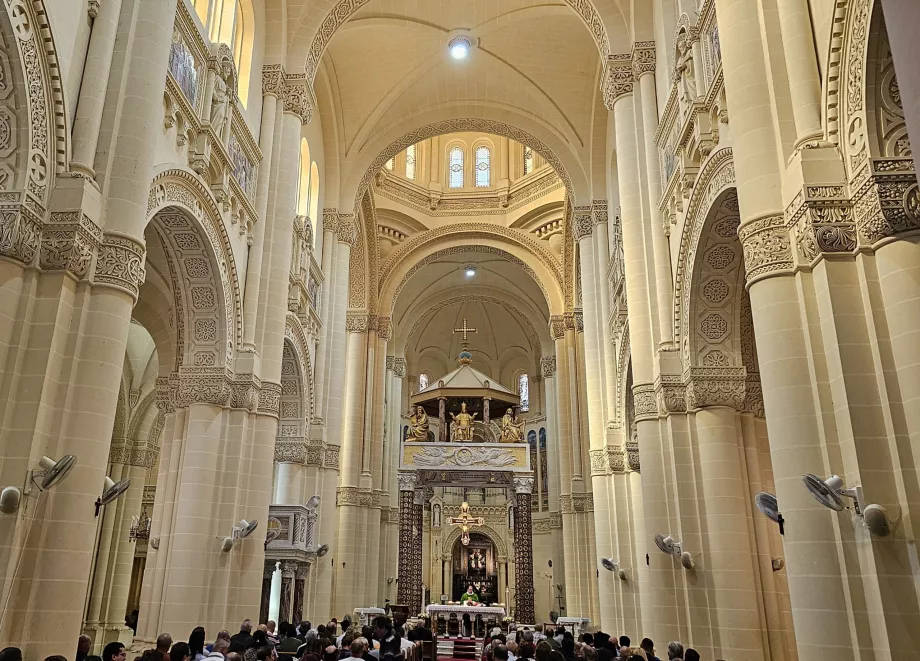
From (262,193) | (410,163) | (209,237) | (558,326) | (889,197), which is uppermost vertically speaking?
(410,163)

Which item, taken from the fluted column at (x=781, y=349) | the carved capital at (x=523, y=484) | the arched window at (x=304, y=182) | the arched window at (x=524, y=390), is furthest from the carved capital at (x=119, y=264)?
the arched window at (x=524, y=390)

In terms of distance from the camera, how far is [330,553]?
20.9 meters

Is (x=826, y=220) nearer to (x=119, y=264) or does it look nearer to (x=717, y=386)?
(x=717, y=386)

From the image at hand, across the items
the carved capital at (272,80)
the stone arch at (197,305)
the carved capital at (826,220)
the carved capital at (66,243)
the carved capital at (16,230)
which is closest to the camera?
the carved capital at (826,220)

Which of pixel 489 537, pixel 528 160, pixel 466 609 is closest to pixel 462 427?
pixel 466 609

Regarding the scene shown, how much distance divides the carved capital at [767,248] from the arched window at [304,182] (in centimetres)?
A: 1431

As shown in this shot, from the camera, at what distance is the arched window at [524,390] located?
43.2 m

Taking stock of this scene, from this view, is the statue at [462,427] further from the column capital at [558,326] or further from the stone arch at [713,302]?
the stone arch at [713,302]

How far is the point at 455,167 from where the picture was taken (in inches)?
1329

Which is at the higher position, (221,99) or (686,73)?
(221,99)

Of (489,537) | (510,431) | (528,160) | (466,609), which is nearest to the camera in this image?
(466,609)

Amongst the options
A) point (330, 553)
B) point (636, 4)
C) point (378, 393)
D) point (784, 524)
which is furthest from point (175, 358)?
point (378, 393)

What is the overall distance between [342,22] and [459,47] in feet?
15.3

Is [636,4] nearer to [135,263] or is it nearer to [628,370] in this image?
[628,370]
